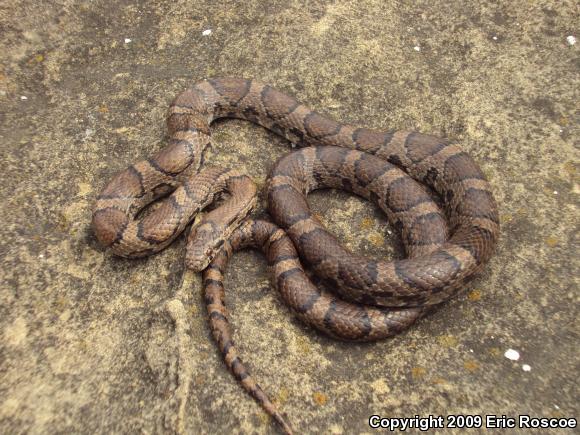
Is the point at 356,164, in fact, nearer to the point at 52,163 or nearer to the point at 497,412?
the point at 497,412

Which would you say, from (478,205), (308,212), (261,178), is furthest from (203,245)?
(478,205)

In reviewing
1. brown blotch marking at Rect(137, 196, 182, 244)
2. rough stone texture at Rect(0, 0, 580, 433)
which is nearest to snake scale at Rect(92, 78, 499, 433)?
brown blotch marking at Rect(137, 196, 182, 244)

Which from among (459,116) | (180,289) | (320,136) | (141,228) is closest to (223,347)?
(180,289)

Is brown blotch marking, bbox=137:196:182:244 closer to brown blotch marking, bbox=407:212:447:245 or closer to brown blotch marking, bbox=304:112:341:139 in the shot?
brown blotch marking, bbox=304:112:341:139

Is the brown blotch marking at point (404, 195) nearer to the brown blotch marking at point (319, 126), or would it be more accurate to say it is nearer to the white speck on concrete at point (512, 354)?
the brown blotch marking at point (319, 126)

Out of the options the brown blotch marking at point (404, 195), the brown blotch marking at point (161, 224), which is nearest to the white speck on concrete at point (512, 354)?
the brown blotch marking at point (404, 195)

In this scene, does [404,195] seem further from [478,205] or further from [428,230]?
[478,205]
